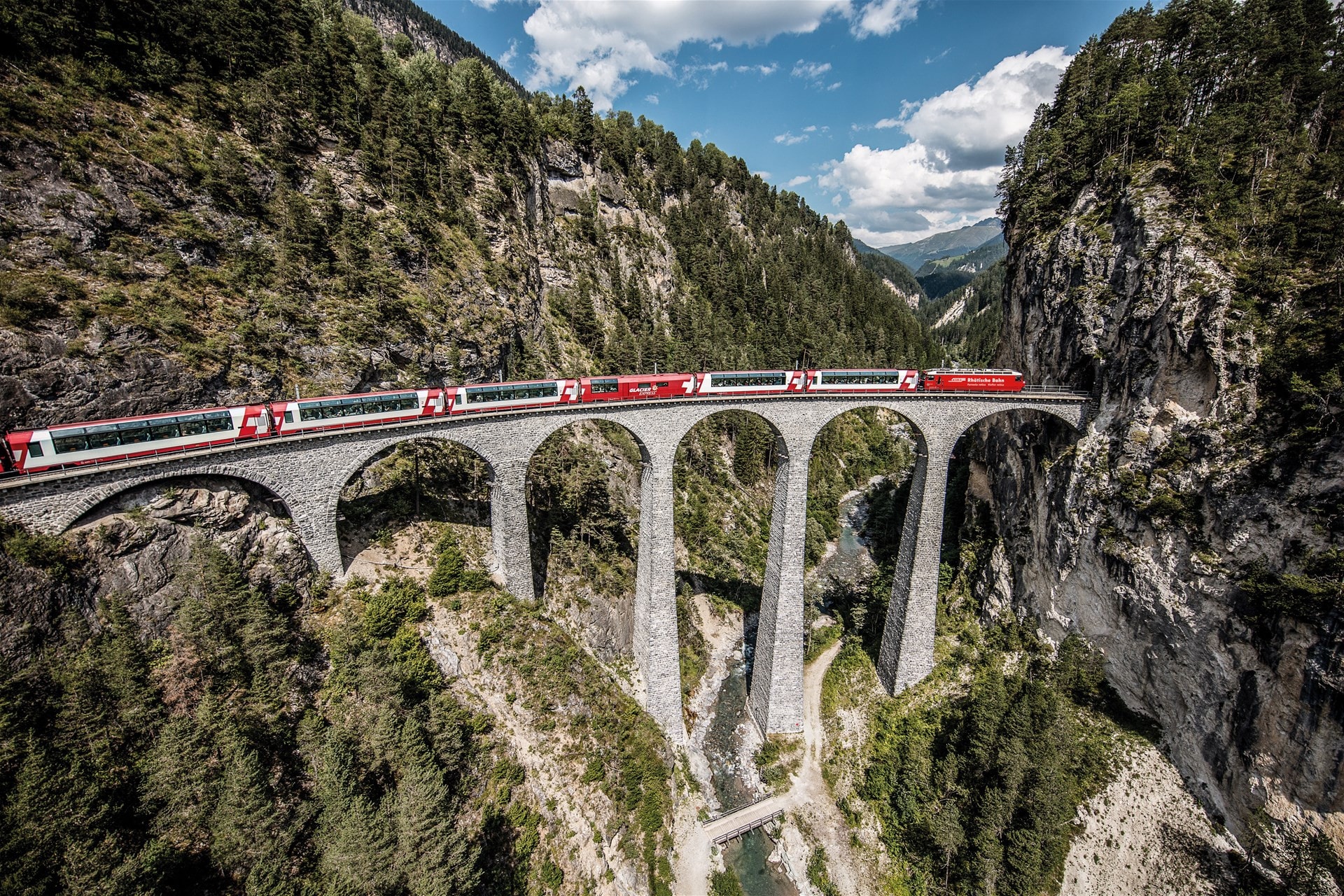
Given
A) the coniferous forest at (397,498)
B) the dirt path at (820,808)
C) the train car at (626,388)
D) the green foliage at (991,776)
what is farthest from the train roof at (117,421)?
the green foliage at (991,776)

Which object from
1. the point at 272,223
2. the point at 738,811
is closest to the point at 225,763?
the point at 738,811

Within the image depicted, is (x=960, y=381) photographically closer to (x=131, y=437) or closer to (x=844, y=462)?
(x=844, y=462)

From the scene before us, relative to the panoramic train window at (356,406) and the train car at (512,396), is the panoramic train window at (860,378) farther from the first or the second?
the panoramic train window at (356,406)

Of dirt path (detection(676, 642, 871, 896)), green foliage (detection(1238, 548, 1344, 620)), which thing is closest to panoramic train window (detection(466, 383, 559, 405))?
dirt path (detection(676, 642, 871, 896))

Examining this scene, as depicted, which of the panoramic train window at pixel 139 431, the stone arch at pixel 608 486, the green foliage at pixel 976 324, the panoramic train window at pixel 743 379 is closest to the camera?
the panoramic train window at pixel 139 431

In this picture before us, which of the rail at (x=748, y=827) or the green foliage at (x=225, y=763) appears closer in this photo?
the green foliage at (x=225, y=763)

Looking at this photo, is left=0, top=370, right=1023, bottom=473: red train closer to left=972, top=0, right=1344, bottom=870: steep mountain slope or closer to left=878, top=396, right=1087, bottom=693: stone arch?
left=878, top=396, right=1087, bottom=693: stone arch

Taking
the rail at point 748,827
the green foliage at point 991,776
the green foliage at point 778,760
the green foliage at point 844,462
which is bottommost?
the rail at point 748,827
